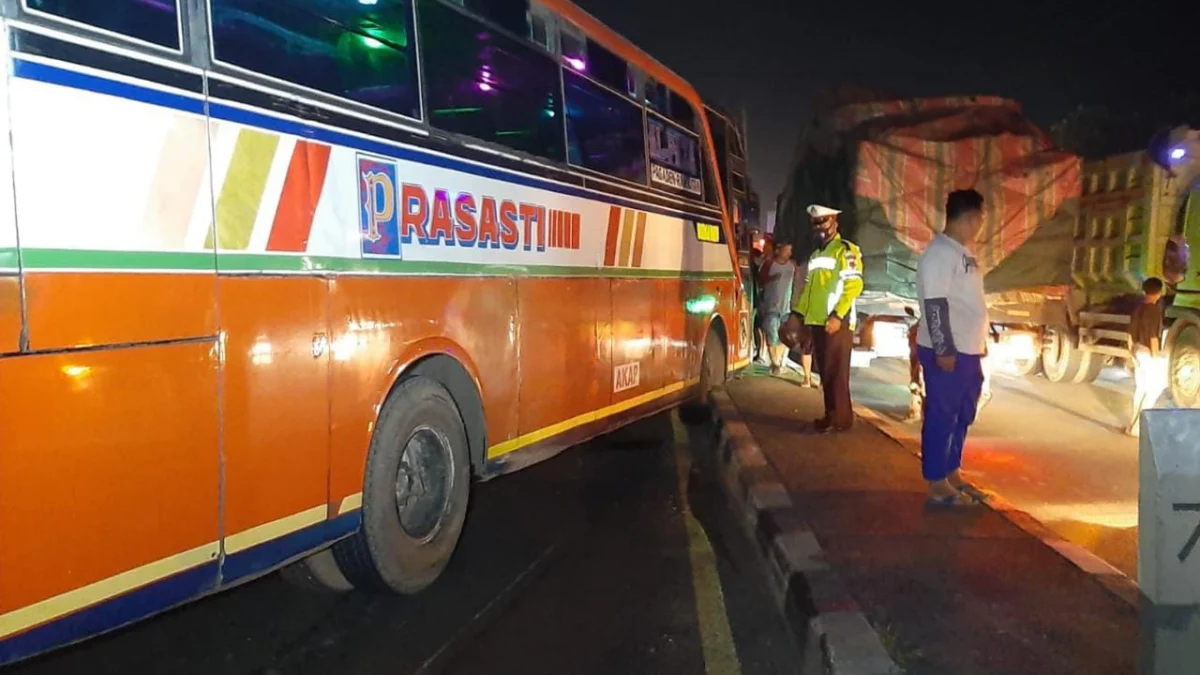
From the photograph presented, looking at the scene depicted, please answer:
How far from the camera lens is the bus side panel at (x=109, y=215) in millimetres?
2801

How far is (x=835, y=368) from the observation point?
8211 millimetres

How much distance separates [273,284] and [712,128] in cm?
759

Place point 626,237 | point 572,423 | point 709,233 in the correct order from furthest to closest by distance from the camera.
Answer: point 709,233
point 626,237
point 572,423

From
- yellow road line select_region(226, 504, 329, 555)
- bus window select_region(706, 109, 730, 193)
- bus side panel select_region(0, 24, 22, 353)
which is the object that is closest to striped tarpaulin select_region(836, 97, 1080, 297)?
bus window select_region(706, 109, 730, 193)

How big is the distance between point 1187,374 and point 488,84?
29.3 feet

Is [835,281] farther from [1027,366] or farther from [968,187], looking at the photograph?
[1027,366]

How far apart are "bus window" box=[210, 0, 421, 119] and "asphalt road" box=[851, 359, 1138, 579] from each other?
4.89m

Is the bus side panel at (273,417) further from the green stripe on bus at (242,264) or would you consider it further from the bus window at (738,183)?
the bus window at (738,183)

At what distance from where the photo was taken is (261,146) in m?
3.65

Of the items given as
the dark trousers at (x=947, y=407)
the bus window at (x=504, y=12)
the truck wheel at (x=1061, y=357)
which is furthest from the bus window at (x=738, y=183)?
the dark trousers at (x=947, y=407)

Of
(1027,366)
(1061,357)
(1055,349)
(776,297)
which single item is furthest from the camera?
(1027,366)

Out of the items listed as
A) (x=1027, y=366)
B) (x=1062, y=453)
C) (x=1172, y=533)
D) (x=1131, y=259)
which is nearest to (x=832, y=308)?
(x=1062, y=453)

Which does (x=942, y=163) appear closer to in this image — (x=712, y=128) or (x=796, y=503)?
(x=712, y=128)

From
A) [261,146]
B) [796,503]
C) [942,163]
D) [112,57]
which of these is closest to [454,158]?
[261,146]
